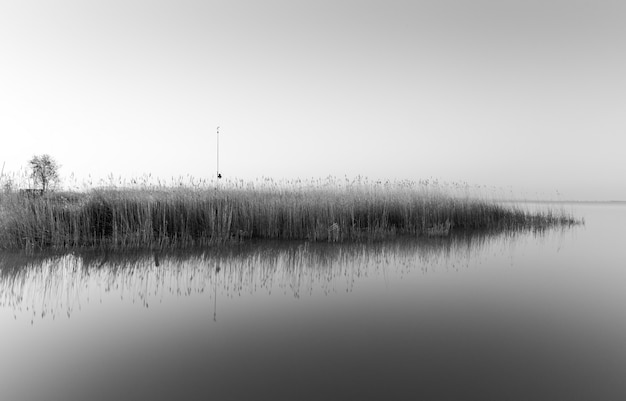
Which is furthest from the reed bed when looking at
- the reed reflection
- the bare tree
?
the bare tree

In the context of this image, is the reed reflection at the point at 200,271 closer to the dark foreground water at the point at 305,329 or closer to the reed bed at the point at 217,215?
the dark foreground water at the point at 305,329

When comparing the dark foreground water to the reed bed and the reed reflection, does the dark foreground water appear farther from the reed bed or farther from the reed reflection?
the reed bed

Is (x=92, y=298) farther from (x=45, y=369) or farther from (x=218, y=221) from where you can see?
(x=218, y=221)

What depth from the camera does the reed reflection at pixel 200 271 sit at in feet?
12.1

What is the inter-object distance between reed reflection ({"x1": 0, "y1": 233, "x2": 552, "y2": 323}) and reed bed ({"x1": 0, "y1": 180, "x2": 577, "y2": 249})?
3.17 ft

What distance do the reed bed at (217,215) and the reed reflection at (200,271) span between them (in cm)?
97

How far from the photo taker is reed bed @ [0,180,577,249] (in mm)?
6621

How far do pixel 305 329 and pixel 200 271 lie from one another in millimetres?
2406

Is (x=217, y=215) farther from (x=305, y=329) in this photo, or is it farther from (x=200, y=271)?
(x=305, y=329)

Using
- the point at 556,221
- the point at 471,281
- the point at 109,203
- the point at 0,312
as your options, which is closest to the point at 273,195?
the point at 109,203

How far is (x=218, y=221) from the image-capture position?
300 inches

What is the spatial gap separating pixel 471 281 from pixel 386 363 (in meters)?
2.79

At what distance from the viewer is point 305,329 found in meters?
2.86

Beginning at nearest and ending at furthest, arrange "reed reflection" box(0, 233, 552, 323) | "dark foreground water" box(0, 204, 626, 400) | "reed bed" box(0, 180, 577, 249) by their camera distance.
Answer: "dark foreground water" box(0, 204, 626, 400) < "reed reflection" box(0, 233, 552, 323) < "reed bed" box(0, 180, 577, 249)
